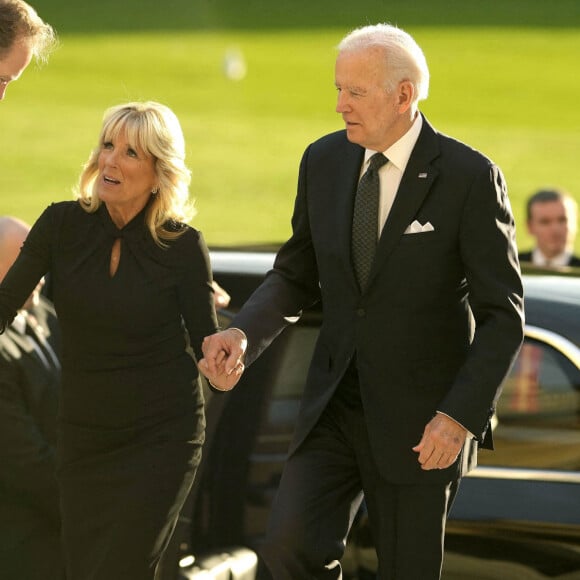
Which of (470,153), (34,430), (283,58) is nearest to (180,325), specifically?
(34,430)

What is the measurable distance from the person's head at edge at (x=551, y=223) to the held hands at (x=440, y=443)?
16.8 ft

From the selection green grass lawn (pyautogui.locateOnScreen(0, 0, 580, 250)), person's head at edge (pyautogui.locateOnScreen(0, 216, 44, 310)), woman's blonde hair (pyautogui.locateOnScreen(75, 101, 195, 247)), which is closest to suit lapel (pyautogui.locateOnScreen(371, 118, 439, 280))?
woman's blonde hair (pyautogui.locateOnScreen(75, 101, 195, 247))

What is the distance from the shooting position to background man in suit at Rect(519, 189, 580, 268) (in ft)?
29.8

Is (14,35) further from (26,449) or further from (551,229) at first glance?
(551,229)

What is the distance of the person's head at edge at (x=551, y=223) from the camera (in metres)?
9.13

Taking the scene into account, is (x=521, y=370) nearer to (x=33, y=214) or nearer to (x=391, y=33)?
(x=391, y=33)

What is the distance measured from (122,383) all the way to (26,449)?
0.56 meters

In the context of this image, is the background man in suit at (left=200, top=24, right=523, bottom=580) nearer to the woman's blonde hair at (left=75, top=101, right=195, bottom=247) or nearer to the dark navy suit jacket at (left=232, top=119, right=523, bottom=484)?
the dark navy suit jacket at (left=232, top=119, right=523, bottom=484)

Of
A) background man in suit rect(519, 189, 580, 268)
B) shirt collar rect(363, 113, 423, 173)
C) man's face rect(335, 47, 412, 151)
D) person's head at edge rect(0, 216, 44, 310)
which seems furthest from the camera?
background man in suit rect(519, 189, 580, 268)

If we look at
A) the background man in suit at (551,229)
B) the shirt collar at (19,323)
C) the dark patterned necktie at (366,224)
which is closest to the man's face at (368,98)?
the dark patterned necktie at (366,224)

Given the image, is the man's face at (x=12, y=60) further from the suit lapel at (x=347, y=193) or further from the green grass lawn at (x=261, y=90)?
the green grass lawn at (x=261, y=90)

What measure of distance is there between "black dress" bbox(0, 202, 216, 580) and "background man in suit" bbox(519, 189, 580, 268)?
15.2 feet

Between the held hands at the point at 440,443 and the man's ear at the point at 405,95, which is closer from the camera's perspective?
the held hands at the point at 440,443

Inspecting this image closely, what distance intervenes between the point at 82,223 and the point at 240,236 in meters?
16.6
